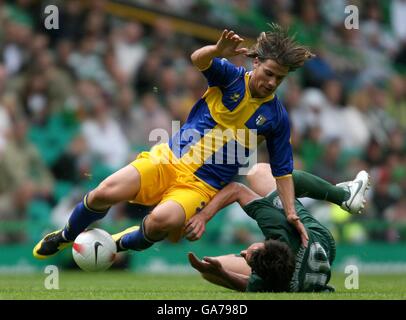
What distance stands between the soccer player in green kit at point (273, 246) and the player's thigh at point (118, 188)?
0.57 meters

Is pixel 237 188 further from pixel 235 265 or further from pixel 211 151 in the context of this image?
pixel 235 265

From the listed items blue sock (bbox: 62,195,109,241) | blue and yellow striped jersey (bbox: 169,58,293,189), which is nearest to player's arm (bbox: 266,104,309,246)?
blue and yellow striped jersey (bbox: 169,58,293,189)

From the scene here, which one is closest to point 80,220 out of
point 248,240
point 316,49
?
point 248,240

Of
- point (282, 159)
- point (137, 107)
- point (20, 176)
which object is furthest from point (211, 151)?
point (137, 107)

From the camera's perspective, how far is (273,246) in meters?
7.88

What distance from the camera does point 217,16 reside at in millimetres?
16891

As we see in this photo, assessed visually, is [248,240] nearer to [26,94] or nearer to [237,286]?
[26,94]

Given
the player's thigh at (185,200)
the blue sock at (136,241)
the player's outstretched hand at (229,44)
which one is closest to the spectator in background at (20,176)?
the blue sock at (136,241)

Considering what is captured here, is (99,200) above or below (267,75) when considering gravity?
below

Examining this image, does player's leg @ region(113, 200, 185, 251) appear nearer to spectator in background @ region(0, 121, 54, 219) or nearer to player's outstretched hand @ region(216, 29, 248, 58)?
player's outstretched hand @ region(216, 29, 248, 58)

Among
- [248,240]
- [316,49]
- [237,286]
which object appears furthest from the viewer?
[316,49]

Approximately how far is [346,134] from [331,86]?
89 centimetres

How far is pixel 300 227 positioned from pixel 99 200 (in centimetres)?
172

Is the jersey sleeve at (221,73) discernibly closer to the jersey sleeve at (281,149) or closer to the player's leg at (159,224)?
the jersey sleeve at (281,149)
